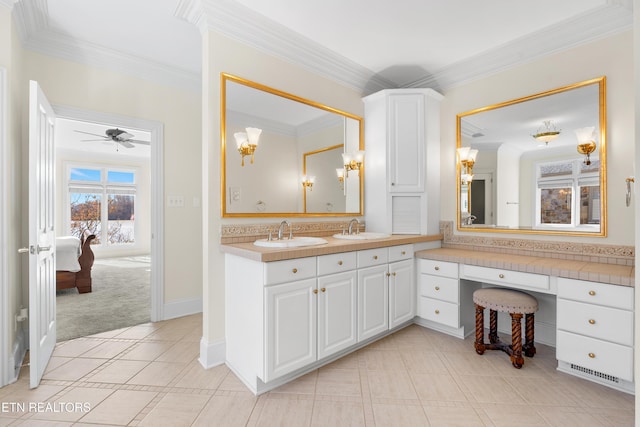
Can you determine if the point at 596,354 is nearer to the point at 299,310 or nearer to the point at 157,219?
the point at 299,310

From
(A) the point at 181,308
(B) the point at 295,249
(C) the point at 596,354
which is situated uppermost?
(B) the point at 295,249

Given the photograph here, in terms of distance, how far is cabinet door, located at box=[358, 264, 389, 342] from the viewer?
2.31m

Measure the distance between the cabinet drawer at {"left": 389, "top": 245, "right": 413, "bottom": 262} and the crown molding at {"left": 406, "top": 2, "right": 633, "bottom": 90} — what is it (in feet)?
5.99

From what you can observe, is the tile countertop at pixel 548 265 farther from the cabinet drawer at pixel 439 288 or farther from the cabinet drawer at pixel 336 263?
the cabinet drawer at pixel 336 263

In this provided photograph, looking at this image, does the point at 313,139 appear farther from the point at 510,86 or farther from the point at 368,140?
the point at 510,86

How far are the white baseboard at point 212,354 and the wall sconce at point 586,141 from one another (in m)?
3.19

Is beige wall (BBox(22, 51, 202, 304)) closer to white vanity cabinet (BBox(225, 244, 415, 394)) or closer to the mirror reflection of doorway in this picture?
white vanity cabinet (BBox(225, 244, 415, 394))

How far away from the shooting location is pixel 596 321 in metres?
1.88

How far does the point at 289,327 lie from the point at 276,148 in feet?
5.04

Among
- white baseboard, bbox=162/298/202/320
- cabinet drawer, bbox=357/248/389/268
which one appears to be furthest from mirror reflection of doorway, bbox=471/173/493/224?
white baseboard, bbox=162/298/202/320

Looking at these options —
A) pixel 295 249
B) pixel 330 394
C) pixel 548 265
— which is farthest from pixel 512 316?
pixel 295 249

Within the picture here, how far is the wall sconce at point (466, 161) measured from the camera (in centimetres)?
301

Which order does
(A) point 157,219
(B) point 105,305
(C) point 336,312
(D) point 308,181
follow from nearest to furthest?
(C) point 336,312
(D) point 308,181
(A) point 157,219
(B) point 105,305

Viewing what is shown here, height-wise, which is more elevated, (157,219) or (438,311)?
(157,219)
